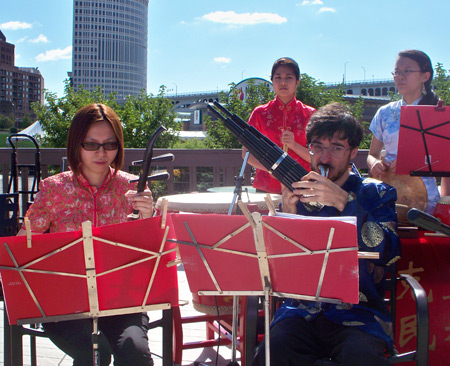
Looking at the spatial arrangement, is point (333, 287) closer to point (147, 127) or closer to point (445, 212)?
point (445, 212)

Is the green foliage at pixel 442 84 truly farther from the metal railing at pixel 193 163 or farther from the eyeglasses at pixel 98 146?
the eyeglasses at pixel 98 146

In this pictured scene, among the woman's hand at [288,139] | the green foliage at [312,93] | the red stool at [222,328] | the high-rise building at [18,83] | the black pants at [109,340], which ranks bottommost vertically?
the red stool at [222,328]

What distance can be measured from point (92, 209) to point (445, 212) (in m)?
1.84

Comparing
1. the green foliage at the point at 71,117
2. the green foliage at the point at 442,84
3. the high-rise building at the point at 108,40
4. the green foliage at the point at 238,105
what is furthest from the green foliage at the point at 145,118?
the high-rise building at the point at 108,40

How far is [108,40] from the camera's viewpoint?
8538 centimetres

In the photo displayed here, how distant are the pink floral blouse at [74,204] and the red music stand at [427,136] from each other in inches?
58.1

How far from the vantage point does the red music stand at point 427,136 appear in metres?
2.29

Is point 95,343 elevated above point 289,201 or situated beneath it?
situated beneath

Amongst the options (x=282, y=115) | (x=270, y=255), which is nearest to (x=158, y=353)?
(x=270, y=255)

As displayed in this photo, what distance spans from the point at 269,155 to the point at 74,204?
1.07 metres

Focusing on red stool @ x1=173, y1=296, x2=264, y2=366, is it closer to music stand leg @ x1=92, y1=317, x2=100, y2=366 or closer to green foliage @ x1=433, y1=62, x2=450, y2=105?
music stand leg @ x1=92, y1=317, x2=100, y2=366

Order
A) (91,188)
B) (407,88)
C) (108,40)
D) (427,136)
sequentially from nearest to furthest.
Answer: (427,136) < (91,188) < (407,88) < (108,40)

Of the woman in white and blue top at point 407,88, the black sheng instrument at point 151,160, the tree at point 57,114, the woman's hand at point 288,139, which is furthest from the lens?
the tree at point 57,114

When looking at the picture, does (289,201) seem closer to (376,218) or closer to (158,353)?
(376,218)
